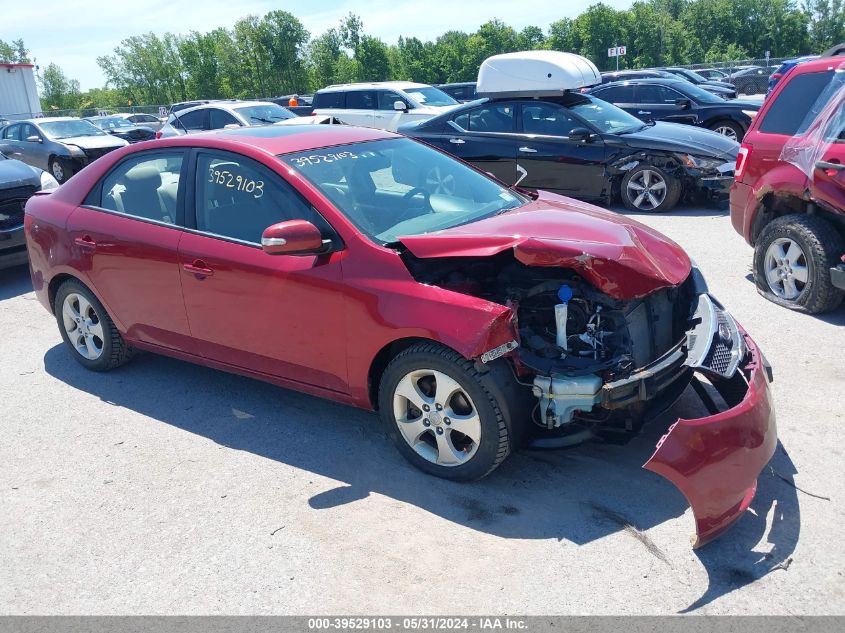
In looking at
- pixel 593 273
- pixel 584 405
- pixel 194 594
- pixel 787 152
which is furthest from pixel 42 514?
pixel 787 152

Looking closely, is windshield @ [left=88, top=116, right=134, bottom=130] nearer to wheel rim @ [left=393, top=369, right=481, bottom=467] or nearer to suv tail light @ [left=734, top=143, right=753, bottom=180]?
suv tail light @ [left=734, top=143, right=753, bottom=180]

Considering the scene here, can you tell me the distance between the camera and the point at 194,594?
3.11 m

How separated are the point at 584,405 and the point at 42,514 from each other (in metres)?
2.77

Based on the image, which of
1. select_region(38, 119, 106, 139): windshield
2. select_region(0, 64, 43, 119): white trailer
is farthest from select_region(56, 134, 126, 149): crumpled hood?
select_region(0, 64, 43, 119): white trailer

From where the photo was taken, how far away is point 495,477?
12.6 ft

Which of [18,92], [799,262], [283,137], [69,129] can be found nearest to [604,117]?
[799,262]

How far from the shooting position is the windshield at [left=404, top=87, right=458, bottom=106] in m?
16.3

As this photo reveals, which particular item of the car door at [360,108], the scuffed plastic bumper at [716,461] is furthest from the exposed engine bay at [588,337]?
the car door at [360,108]

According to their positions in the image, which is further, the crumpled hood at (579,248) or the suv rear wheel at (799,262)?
the suv rear wheel at (799,262)

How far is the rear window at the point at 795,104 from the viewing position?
5836mm

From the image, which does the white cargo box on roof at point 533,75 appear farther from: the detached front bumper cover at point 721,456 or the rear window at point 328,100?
the detached front bumper cover at point 721,456

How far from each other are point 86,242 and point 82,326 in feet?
2.38

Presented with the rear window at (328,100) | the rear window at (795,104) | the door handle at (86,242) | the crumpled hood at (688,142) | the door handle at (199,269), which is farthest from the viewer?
the rear window at (328,100)

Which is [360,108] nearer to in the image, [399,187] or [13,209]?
[13,209]
